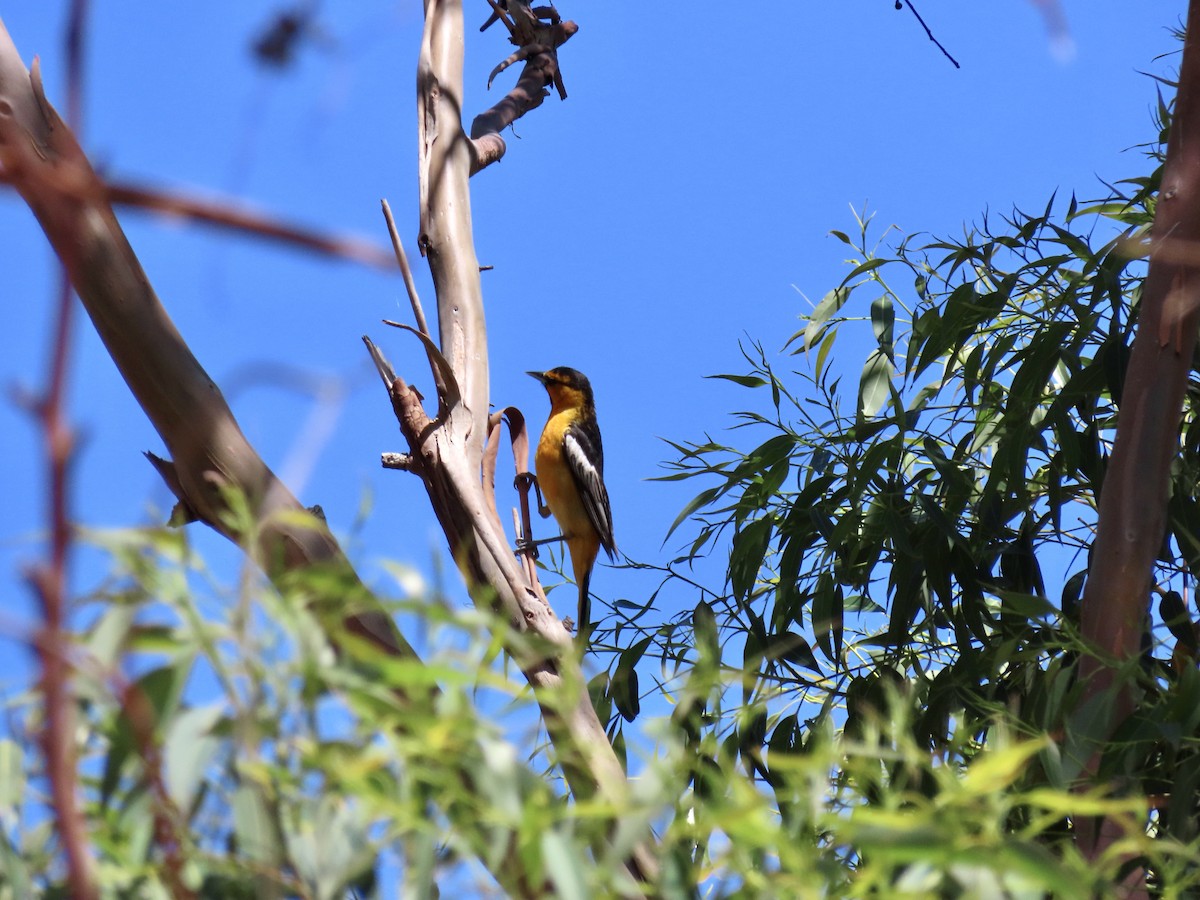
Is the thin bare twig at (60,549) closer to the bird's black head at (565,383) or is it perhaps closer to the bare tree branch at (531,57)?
the bare tree branch at (531,57)

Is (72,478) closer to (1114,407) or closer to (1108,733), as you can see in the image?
(1108,733)

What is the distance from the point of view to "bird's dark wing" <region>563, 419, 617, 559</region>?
505 cm

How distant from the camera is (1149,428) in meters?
2.10

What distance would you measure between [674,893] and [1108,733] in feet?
4.11

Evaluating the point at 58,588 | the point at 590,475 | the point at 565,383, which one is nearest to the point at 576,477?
the point at 590,475

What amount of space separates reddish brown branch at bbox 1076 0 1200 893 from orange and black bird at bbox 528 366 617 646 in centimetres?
281

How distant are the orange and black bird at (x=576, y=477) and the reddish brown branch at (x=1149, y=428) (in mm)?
2809

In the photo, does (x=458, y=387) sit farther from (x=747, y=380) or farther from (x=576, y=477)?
(x=576, y=477)

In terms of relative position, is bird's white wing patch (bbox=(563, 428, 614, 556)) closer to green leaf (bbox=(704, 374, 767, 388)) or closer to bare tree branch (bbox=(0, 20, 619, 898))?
green leaf (bbox=(704, 374, 767, 388))

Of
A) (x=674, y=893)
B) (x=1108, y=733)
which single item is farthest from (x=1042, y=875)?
(x=1108, y=733)

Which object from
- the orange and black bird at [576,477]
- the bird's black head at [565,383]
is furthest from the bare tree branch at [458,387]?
the bird's black head at [565,383]

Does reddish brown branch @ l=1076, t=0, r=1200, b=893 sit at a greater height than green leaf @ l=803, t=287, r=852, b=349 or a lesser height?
lesser

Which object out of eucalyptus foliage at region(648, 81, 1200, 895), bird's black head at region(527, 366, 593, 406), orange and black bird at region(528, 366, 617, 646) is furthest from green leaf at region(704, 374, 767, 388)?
bird's black head at region(527, 366, 593, 406)

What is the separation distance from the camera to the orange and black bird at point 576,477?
16.5 ft
